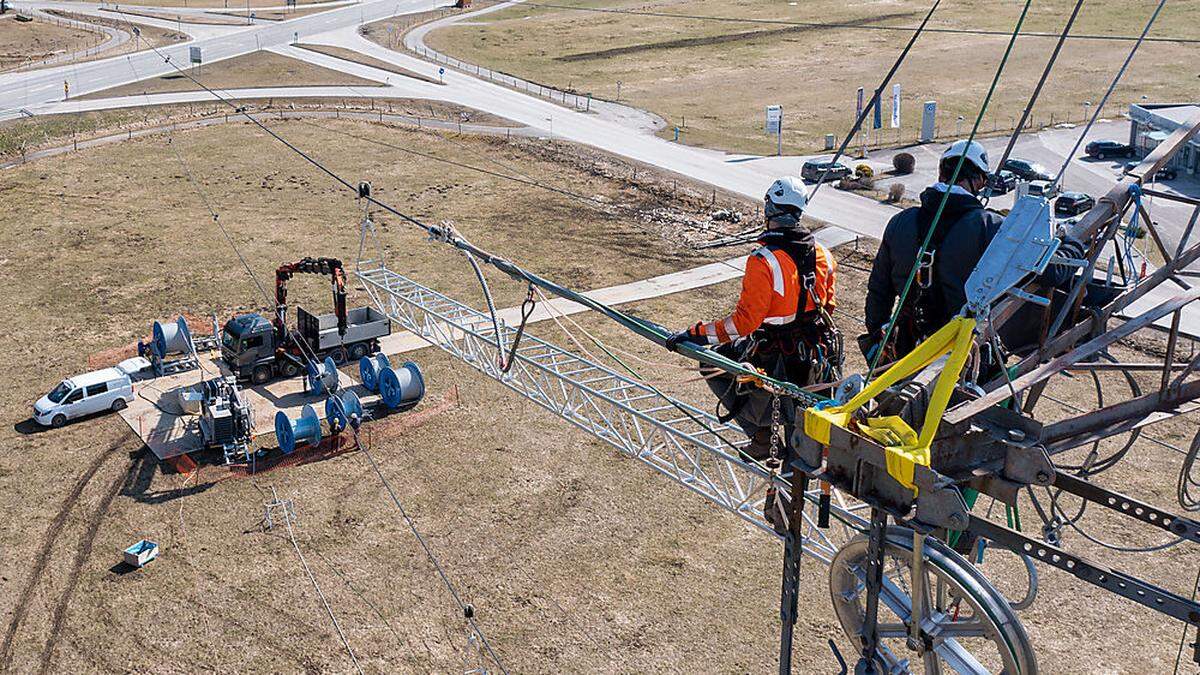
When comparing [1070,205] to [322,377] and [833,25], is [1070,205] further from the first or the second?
[833,25]

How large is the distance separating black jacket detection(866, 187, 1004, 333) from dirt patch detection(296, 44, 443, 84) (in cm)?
6451

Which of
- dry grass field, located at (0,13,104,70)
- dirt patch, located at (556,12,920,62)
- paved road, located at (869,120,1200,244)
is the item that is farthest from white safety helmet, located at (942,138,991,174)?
dry grass field, located at (0,13,104,70)

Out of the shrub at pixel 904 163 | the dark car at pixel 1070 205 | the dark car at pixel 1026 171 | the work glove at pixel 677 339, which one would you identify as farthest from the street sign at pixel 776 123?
the work glove at pixel 677 339

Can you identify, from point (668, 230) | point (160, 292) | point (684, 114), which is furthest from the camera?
point (684, 114)

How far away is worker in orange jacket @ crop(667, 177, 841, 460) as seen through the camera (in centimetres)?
1397

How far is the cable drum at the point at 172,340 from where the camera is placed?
32.6 meters

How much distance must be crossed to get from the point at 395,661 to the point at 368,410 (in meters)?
10.8

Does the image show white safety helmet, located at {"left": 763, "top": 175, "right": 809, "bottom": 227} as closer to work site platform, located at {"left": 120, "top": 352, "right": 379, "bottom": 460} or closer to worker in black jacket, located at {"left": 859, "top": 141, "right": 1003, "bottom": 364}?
worker in black jacket, located at {"left": 859, "top": 141, "right": 1003, "bottom": 364}

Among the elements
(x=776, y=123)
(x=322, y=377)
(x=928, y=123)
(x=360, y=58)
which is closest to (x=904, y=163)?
(x=928, y=123)

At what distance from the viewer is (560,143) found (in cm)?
6050

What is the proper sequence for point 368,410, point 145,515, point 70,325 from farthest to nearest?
point 70,325 → point 368,410 → point 145,515

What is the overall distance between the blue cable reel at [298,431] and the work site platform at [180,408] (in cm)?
160

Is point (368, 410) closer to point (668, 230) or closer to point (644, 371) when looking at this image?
point (644, 371)

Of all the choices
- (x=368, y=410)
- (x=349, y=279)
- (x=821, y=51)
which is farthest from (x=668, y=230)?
(x=821, y=51)
